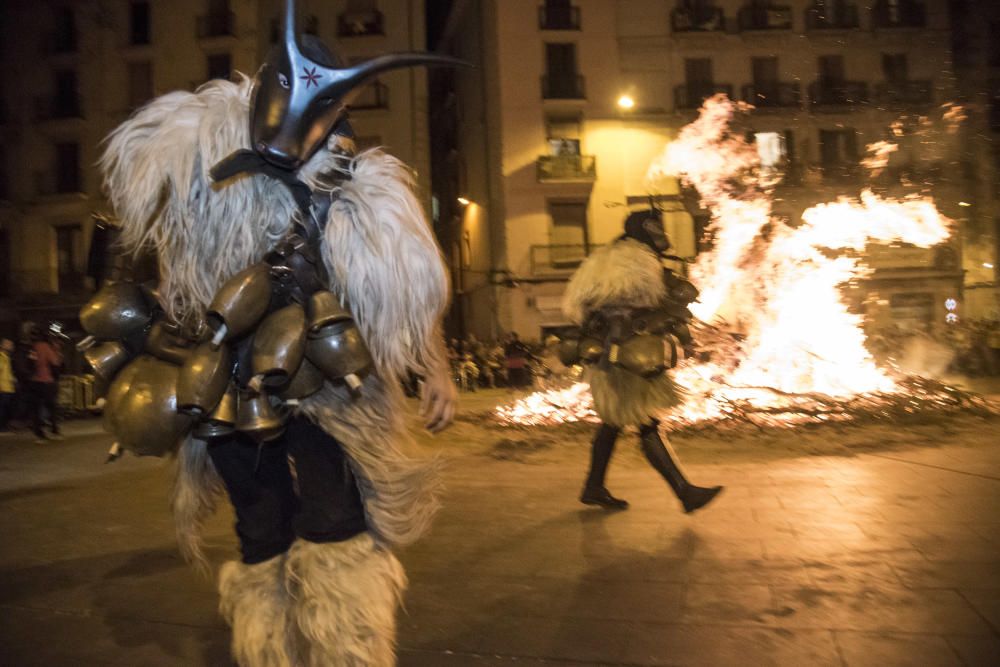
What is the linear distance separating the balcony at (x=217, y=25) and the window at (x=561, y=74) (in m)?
12.3

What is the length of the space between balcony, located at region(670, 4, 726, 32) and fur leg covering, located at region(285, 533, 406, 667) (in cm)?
2898

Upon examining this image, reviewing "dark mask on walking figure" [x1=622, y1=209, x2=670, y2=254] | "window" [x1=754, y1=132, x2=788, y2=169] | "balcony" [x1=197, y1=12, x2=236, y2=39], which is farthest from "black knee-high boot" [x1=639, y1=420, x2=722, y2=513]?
"balcony" [x1=197, y1=12, x2=236, y2=39]

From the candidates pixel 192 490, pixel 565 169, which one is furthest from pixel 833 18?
pixel 192 490

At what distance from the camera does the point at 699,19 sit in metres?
28.1

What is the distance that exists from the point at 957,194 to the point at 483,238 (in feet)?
59.1

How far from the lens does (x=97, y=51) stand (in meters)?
30.5

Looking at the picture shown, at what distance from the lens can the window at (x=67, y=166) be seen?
30578 mm

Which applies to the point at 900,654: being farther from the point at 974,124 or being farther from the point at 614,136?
the point at 614,136

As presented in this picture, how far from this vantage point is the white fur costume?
6.64 ft

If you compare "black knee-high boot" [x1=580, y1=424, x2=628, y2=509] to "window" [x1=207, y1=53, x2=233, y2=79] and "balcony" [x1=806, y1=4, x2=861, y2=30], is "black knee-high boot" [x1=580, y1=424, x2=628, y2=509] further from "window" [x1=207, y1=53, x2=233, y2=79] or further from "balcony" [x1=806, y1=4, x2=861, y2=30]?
"window" [x1=207, y1=53, x2=233, y2=79]

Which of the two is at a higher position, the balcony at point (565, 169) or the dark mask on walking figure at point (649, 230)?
the balcony at point (565, 169)

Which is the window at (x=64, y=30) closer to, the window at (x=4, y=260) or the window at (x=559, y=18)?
the window at (x=4, y=260)

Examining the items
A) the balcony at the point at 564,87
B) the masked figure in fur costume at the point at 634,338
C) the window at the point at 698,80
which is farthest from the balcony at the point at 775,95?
the masked figure in fur costume at the point at 634,338

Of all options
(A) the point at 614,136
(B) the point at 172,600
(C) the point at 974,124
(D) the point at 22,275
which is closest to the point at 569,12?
(A) the point at 614,136
